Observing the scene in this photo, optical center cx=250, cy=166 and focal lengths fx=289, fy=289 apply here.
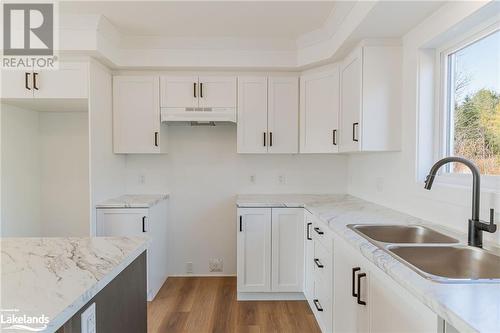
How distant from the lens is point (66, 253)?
47.8 inches

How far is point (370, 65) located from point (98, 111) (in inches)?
93.4

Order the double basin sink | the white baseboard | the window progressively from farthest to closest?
the white baseboard
the window
the double basin sink

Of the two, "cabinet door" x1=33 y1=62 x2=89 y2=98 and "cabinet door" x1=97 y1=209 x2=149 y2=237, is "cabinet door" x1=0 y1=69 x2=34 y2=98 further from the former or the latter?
"cabinet door" x1=97 y1=209 x2=149 y2=237

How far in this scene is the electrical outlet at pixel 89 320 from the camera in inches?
36.2

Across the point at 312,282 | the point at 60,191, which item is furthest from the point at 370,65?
the point at 60,191

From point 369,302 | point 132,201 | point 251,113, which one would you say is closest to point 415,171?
point 369,302

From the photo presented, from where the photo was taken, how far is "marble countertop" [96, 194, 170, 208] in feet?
8.74

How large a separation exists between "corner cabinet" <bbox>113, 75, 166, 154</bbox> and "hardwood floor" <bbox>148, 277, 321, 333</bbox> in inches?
60.6

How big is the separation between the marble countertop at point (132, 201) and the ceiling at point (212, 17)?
1.60 meters

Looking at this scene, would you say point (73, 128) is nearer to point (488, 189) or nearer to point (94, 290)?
point (94, 290)

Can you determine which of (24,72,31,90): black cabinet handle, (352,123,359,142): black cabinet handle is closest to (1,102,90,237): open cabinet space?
(24,72,31,90): black cabinet handle

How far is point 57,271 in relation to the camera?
1.02 meters

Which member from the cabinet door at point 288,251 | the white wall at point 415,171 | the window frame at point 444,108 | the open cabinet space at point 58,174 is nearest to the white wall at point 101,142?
the open cabinet space at point 58,174
